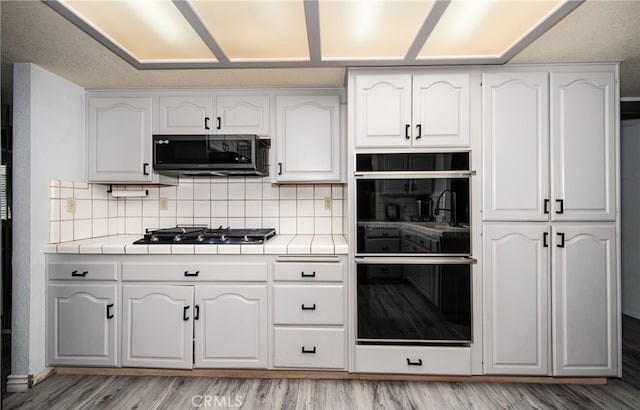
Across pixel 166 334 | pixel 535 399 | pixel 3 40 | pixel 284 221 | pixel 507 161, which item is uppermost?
pixel 3 40

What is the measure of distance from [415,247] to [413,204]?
28 centimetres

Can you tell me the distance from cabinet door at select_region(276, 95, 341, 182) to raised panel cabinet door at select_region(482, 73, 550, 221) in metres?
1.03

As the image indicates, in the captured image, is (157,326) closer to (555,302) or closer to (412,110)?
(412,110)

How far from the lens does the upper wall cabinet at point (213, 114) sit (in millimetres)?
2619

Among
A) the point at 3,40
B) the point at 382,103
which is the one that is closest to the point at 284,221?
the point at 382,103

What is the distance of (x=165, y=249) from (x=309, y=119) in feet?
4.49

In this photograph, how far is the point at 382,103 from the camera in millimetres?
2254

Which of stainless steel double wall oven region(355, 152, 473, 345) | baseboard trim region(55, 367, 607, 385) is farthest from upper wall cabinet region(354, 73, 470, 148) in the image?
baseboard trim region(55, 367, 607, 385)

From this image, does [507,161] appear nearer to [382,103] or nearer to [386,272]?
[382,103]

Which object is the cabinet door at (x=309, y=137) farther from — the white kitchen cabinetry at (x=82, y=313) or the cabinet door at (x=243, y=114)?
the white kitchen cabinetry at (x=82, y=313)

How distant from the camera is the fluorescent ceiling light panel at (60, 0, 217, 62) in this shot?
1.72m

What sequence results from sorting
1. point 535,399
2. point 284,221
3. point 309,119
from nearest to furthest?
point 535,399
point 309,119
point 284,221

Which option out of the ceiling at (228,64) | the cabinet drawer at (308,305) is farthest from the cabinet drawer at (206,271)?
the ceiling at (228,64)

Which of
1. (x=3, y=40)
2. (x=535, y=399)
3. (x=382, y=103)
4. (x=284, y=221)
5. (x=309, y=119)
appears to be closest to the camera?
(x=3, y=40)
